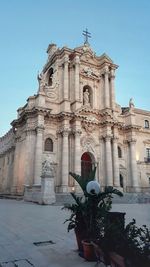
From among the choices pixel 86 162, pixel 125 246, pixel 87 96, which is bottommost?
pixel 125 246

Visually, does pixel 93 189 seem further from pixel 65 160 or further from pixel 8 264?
pixel 65 160

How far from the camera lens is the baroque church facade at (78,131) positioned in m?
27.0

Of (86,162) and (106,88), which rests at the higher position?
(106,88)

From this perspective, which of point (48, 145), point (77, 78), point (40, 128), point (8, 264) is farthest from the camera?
point (77, 78)

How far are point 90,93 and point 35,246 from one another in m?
29.7

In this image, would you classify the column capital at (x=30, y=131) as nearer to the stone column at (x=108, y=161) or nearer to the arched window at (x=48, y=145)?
the arched window at (x=48, y=145)

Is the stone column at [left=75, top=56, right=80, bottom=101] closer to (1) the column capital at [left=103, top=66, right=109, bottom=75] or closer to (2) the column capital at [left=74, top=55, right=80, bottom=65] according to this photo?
(2) the column capital at [left=74, top=55, right=80, bottom=65]

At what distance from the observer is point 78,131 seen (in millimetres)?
28453

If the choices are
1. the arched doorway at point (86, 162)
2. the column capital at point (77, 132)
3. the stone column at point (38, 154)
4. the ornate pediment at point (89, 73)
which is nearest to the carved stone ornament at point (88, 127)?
the column capital at point (77, 132)

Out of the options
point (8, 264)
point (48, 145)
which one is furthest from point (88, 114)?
point (8, 264)

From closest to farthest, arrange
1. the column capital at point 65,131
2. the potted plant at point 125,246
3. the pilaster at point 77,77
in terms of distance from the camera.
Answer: the potted plant at point 125,246
the column capital at point 65,131
the pilaster at point 77,77

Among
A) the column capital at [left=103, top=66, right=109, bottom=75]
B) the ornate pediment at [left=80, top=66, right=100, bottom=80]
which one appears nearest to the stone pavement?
the ornate pediment at [left=80, top=66, right=100, bottom=80]

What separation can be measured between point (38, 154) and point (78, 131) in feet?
19.2

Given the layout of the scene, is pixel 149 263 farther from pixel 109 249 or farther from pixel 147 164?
pixel 147 164
